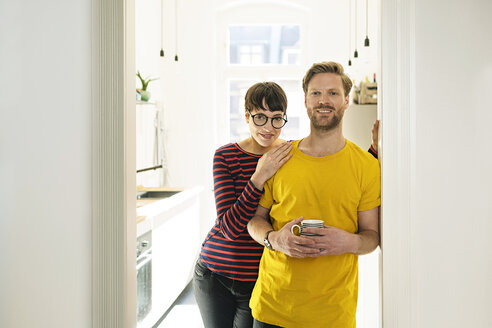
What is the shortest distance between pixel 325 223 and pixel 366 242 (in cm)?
14

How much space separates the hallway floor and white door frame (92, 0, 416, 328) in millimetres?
1928

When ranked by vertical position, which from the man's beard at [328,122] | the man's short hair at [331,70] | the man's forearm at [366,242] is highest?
the man's short hair at [331,70]

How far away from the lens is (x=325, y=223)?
4.53 ft

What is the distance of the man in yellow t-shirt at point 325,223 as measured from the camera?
4.33ft

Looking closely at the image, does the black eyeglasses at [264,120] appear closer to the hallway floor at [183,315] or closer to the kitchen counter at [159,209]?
the kitchen counter at [159,209]

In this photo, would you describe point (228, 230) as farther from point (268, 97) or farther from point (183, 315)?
point (183, 315)
